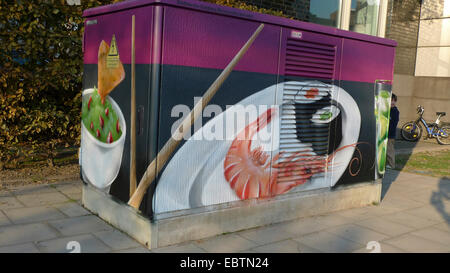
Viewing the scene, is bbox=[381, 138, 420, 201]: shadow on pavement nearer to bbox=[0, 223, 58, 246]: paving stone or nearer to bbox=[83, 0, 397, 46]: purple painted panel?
bbox=[83, 0, 397, 46]: purple painted panel

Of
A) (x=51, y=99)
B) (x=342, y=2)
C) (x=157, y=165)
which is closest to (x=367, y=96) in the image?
(x=157, y=165)

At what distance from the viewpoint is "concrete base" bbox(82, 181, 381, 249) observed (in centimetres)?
452

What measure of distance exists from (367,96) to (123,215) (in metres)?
3.80

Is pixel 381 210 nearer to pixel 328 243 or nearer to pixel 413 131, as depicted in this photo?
pixel 328 243

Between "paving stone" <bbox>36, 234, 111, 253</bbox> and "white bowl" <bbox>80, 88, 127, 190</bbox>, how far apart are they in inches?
28.8

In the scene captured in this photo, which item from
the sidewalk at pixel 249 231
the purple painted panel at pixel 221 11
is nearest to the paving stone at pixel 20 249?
the sidewalk at pixel 249 231

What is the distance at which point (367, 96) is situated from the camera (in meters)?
6.34

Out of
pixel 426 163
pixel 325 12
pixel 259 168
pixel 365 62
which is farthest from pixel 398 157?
pixel 259 168

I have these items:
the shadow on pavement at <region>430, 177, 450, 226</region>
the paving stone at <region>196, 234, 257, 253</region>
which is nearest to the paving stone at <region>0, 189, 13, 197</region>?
the paving stone at <region>196, 234, 257, 253</region>

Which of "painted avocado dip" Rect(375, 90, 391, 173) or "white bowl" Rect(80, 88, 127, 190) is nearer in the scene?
"white bowl" Rect(80, 88, 127, 190)

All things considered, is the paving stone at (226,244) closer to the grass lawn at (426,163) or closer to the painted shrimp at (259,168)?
the painted shrimp at (259,168)

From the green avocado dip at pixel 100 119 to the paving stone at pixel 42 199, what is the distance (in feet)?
4.06
